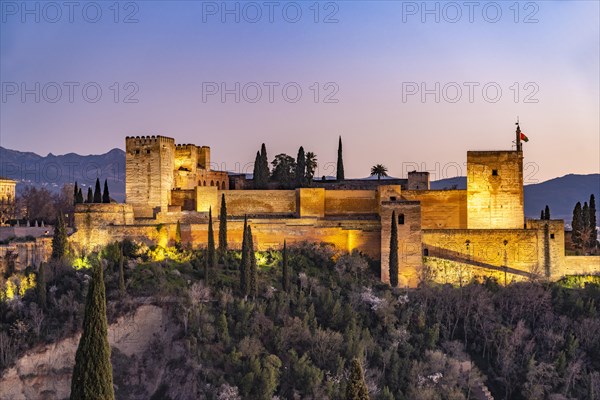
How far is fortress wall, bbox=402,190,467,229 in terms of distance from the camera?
3744 cm

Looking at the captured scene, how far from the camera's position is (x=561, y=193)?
3767 inches

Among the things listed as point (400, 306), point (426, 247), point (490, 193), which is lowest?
point (400, 306)

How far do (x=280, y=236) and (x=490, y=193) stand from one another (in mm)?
9058

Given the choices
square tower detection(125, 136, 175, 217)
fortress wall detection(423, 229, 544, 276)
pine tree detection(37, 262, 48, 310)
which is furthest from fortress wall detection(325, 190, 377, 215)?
pine tree detection(37, 262, 48, 310)

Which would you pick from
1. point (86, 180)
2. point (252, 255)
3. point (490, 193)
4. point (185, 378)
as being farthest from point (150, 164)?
point (86, 180)

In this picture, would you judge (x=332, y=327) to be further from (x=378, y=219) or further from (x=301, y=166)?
(x=301, y=166)

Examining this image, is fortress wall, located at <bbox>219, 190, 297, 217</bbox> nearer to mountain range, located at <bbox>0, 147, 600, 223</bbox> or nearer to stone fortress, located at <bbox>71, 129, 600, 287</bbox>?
stone fortress, located at <bbox>71, 129, 600, 287</bbox>

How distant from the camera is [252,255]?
106 feet

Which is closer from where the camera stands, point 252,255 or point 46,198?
point 252,255

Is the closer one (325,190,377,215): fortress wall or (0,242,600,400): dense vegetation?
(0,242,600,400): dense vegetation

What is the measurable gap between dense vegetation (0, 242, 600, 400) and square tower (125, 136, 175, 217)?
10.4 ft

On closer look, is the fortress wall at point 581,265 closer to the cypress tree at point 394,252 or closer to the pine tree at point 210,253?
the cypress tree at point 394,252

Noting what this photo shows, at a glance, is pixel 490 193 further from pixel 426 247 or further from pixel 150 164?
pixel 150 164

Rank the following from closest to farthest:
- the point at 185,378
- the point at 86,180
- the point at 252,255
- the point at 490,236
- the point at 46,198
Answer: the point at 185,378, the point at 252,255, the point at 490,236, the point at 46,198, the point at 86,180
